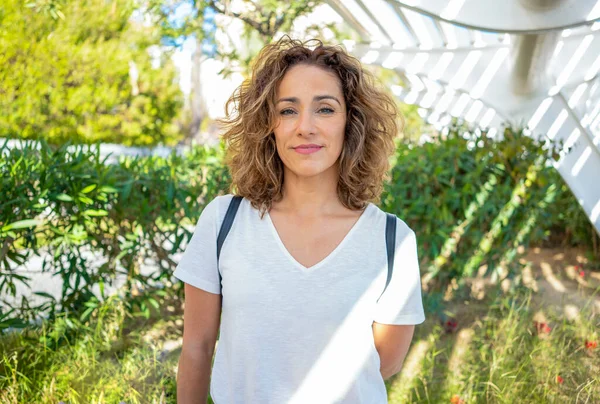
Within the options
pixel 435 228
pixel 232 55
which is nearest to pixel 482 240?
pixel 435 228

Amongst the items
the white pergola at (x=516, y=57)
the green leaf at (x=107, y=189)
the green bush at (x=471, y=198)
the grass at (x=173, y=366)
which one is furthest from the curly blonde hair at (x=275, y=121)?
the green bush at (x=471, y=198)

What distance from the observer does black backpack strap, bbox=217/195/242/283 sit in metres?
1.57

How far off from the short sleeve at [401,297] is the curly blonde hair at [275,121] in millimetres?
216

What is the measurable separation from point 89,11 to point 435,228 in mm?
12675

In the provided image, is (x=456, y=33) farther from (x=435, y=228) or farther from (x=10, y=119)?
(x=10, y=119)

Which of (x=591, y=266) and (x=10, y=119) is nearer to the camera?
(x=591, y=266)

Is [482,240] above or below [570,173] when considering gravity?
below

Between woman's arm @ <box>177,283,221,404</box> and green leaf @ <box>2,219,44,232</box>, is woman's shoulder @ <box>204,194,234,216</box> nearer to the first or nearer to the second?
woman's arm @ <box>177,283,221,404</box>

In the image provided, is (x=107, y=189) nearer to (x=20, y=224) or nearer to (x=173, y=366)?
(x=20, y=224)

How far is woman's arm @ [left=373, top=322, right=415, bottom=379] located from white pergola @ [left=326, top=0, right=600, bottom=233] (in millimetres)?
2807

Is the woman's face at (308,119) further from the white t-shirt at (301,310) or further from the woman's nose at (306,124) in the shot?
the white t-shirt at (301,310)

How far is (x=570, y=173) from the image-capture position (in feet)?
17.7

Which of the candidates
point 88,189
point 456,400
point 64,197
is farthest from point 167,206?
point 456,400

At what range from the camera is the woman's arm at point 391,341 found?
1571 mm
